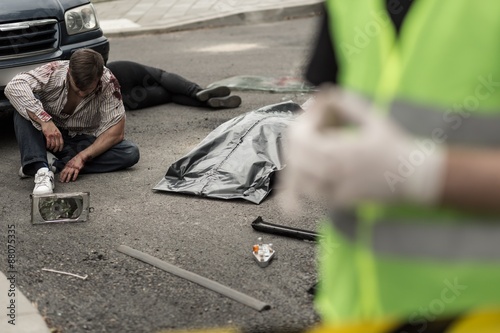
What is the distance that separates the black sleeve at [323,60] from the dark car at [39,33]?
617 centimetres

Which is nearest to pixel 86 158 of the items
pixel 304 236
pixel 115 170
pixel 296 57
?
pixel 115 170

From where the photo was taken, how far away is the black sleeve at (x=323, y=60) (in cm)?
154

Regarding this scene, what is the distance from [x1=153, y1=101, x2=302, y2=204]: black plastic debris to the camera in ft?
20.7

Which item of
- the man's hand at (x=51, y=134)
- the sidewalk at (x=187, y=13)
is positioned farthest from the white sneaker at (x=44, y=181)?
the sidewalk at (x=187, y=13)

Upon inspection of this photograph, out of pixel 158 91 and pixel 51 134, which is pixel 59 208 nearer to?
pixel 51 134

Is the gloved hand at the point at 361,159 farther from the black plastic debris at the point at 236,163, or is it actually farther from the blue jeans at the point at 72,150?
the blue jeans at the point at 72,150

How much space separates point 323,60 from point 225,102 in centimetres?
735

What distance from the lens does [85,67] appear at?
6570mm

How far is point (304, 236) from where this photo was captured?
5359 millimetres

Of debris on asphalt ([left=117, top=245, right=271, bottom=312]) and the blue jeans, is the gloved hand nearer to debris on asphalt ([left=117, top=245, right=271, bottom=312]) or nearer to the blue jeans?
debris on asphalt ([left=117, top=245, right=271, bottom=312])

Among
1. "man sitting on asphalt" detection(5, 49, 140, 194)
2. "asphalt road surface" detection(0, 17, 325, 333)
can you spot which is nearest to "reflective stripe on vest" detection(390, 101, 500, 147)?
"asphalt road surface" detection(0, 17, 325, 333)

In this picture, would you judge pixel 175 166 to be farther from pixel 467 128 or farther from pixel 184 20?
pixel 184 20

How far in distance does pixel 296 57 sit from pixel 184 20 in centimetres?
369

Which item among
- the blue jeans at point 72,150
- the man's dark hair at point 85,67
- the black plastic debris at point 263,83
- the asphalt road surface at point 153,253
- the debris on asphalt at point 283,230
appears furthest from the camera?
the black plastic debris at point 263,83
